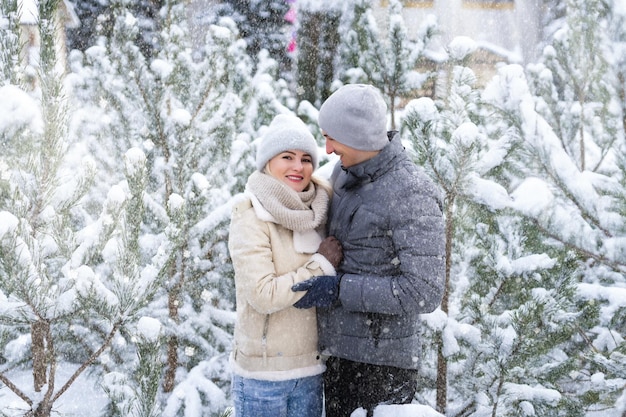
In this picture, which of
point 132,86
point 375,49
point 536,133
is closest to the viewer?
point 536,133

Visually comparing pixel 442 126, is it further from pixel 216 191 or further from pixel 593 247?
pixel 216 191

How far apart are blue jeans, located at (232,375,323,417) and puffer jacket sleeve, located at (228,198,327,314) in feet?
1.16

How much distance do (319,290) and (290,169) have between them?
497mm

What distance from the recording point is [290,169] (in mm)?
2086

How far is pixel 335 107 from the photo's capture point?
6.53ft

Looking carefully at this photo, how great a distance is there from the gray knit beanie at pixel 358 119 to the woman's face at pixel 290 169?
19 cm

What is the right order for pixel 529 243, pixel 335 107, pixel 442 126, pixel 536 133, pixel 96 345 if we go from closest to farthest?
pixel 335 107 < pixel 536 133 < pixel 529 243 < pixel 442 126 < pixel 96 345

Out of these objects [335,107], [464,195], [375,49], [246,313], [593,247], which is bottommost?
[246,313]

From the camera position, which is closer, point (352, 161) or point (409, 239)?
point (409, 239)

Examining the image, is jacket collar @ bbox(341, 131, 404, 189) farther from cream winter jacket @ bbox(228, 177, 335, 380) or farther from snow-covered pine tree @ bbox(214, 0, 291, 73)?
snow-covered pine tree @ bbox(214, 0, 291, 73)

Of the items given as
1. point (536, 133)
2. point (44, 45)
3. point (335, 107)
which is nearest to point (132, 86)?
point (44, 45)

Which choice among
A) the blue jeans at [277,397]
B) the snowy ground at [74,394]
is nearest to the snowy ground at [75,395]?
the snowy ground at [74,394]

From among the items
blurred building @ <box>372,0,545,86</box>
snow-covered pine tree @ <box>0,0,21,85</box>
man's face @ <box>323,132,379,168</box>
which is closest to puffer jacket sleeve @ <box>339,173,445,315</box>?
man's face @ <box>323,132,379,168</box>

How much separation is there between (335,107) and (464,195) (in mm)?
901
